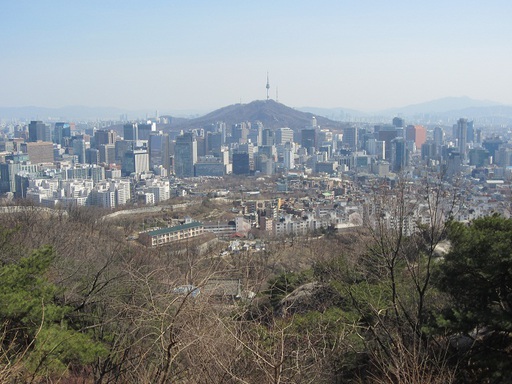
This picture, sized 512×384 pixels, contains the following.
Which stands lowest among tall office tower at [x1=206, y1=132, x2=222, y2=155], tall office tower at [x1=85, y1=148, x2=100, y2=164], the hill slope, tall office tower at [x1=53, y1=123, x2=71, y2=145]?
tall office tower at [x1=85, y1=148, x2=100, y2=164]

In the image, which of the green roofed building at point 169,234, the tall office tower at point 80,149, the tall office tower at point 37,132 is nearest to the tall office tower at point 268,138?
the tall office tower at point 80,149

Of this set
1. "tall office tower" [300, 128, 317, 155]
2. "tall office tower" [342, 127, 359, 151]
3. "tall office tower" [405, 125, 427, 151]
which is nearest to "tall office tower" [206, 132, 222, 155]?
"tall office tower" [300, 128, 317, 155]

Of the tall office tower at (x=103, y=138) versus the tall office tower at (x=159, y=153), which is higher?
the tall office tower at (x=103, y=138)

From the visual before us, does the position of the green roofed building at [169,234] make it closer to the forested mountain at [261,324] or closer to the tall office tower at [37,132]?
the forested mountain at [261,324]

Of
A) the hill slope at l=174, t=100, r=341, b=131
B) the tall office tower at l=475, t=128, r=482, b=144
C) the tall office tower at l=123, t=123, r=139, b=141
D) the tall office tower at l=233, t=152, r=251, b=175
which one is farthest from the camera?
the hill slope at l=174, t=100, r=341, b=131

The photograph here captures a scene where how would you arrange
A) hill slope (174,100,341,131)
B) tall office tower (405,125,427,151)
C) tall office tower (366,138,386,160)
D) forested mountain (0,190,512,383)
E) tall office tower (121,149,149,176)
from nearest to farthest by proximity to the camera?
forested mountain (0,190,512,383), tall office tower (121,149,149,176), tall office tower (366,138,386,160), tall office tower (405,125,427,151), hill slope (174,100,341,131)

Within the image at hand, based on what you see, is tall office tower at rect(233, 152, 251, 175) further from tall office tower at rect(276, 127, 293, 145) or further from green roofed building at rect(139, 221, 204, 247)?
green roofed building at rect(139, 221, 204, 247)

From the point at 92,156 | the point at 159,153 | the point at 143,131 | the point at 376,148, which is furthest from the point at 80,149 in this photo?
the point at 376,148

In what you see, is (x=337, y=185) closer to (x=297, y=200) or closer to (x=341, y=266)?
(x=297, y=200)

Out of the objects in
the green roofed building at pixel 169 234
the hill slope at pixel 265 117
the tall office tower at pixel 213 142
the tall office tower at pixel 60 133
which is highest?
the hill slope at pixel 265 117
